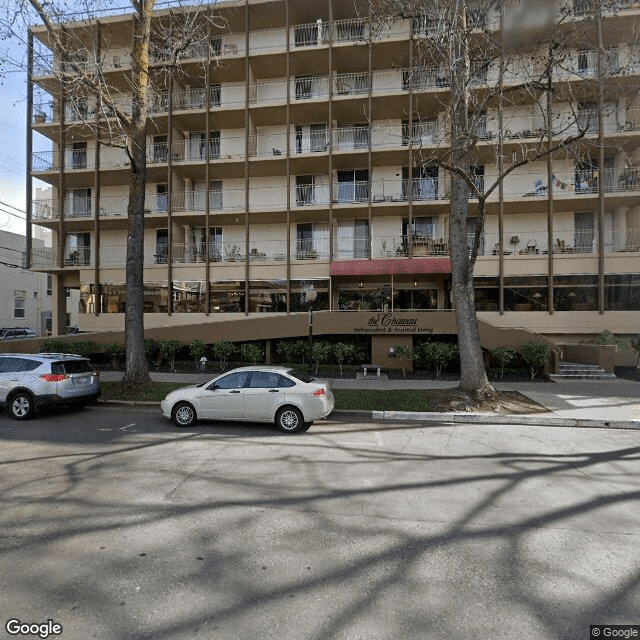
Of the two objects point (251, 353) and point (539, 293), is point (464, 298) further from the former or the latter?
point (539, 293)

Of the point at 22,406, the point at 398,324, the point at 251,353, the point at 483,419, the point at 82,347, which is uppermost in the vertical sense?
the point at 398,324

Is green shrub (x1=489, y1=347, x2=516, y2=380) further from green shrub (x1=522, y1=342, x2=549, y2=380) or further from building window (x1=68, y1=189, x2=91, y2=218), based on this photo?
building window (x1=68, y1=189, x2=91, y2=218)

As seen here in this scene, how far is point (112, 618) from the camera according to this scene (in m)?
2.94

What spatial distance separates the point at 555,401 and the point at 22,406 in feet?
→ 46.3

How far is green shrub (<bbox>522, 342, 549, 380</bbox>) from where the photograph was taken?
14828mm

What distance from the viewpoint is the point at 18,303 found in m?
37.2

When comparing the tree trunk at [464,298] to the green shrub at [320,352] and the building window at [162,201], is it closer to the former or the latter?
the green shrub at [320,352]

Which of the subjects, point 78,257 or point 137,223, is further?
point 78,257

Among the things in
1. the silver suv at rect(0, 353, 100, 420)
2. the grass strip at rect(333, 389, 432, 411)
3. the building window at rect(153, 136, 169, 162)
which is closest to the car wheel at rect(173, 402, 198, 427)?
the silver suv at rect(0, 353, 100, 420)

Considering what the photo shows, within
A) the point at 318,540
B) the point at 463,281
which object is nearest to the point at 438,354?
the point at 463,281

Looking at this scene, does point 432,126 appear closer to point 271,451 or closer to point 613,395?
point 613,395

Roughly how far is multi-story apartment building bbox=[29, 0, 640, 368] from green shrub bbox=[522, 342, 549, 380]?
4.07 metres

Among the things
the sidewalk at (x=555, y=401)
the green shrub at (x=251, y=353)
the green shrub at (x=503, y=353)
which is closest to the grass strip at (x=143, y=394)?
the sidewalk at (x=555, y=401)

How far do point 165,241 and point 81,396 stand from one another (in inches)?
574
